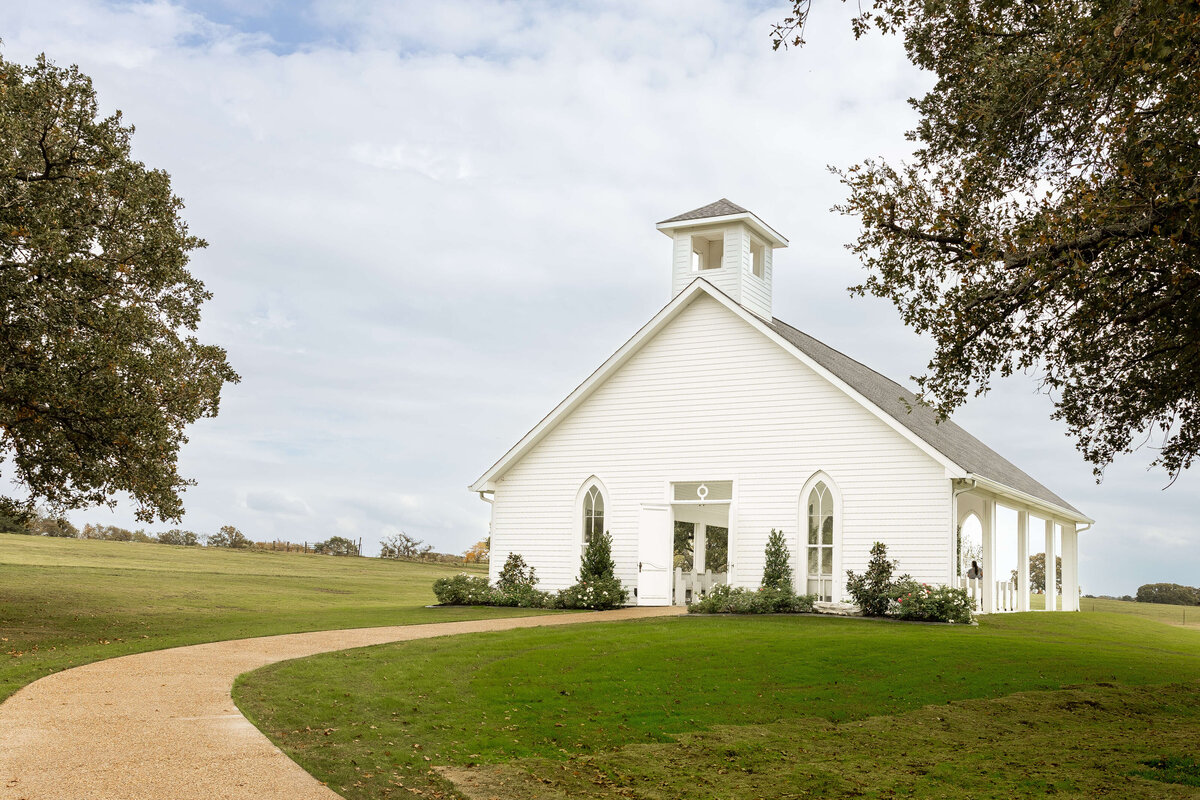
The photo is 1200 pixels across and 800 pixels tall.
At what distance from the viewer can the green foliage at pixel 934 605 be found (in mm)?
22250

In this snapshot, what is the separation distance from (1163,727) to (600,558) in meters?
16.0

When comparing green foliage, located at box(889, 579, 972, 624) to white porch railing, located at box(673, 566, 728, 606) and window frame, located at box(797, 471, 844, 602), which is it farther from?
white porch railing, located at box(673, 566, 728, 606)

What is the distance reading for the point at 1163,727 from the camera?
1189 cm

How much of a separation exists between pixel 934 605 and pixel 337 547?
133 feet

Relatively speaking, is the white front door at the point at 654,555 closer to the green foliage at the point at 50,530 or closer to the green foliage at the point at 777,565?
the green foliage at the point at 777,565

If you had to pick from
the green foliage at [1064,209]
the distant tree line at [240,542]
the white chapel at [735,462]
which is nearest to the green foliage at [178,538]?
the distant tree line at [240,542]

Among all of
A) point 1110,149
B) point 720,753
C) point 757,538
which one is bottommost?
point 720,753

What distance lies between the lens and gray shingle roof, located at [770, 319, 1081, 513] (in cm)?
2433

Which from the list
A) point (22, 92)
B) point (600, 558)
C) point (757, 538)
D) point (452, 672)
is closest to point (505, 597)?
point (600, 558)

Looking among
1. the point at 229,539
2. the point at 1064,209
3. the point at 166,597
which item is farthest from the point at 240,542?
the point at 1064,209

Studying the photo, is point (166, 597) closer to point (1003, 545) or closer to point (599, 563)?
point (599, 563)

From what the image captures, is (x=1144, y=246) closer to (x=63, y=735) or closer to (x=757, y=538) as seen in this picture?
(x=63, y=735)

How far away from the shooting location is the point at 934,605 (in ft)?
73.0

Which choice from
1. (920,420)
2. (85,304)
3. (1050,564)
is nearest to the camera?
(85,304)
